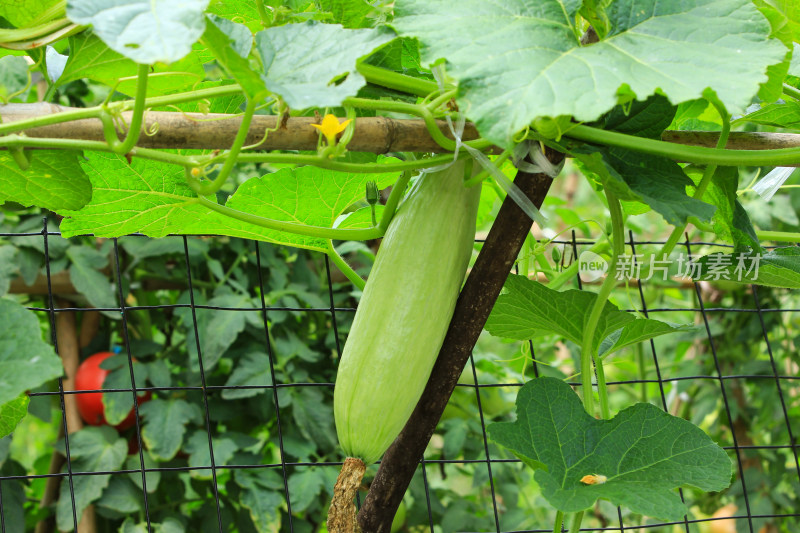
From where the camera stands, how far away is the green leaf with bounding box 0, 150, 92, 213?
0.51m

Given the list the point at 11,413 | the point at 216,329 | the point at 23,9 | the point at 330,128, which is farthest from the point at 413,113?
the point at 216,329

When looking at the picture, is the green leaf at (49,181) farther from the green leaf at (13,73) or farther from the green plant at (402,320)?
the green leaf at (13,73)

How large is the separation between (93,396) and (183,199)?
79 centimetres

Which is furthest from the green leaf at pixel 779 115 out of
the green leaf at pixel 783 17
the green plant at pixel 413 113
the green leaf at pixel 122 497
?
the green leaf at pixel 122 497

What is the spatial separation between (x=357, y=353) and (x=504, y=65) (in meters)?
0.23

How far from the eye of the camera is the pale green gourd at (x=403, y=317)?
1.66ft

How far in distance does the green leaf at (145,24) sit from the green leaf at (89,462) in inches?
36.6

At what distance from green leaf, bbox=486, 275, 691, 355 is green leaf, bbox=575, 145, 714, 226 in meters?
0.14

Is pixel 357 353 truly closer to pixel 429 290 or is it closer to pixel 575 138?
pixel 429 290

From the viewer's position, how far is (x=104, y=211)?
603 millimetres

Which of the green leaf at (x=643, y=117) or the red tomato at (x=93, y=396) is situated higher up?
the green leaf at (x=643, y=117)

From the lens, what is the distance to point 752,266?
0.63 metres

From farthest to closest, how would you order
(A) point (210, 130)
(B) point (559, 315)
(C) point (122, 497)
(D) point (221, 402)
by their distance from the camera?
(D) point (221, 402)
(C) point (122, 497)
(B) point (559, 315)
(A) point (210, 130)

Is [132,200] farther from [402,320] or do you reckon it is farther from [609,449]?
[609,449]
